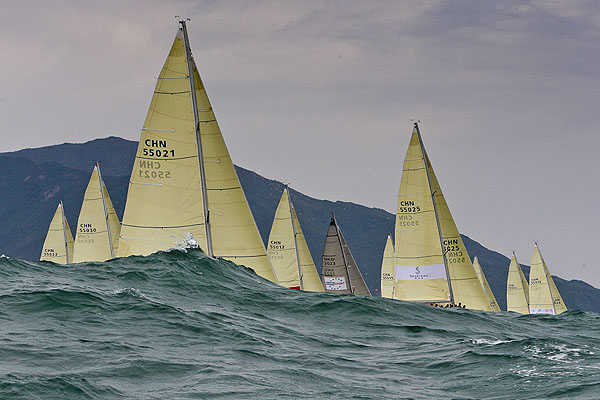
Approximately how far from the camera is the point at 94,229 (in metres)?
48.6

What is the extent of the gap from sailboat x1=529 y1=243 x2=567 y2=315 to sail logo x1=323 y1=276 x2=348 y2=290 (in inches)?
925

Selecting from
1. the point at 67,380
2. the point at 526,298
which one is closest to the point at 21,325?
the point at 67,380

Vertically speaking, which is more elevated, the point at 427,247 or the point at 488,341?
the point at 427,247

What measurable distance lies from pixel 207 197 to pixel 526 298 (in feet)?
Answer: 174

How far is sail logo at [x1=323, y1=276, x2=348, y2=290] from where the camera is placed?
47759 millimetres

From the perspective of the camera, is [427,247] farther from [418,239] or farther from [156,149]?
[156,149]

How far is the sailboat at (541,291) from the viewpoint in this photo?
64.2 meters

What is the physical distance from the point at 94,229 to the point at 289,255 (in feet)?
40.5

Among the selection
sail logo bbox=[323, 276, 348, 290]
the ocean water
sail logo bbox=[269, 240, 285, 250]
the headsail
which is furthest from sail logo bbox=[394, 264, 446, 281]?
sail logo bbox=[269, 240, 285, 250]

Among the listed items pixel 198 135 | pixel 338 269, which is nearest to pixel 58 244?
pixel 338 269

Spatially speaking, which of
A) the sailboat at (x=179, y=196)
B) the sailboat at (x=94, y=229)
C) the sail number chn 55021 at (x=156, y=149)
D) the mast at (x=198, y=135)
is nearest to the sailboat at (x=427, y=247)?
the sailboat at (x=179, y=196)

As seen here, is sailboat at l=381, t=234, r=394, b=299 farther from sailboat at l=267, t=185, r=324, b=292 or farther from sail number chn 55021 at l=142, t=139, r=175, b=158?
sail number chn 55021 at l=142, t=139, r=175, b=158

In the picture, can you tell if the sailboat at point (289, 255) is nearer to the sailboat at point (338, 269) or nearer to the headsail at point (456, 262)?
the sailboat at point (338, 269)

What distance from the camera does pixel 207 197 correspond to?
23.4 metres
